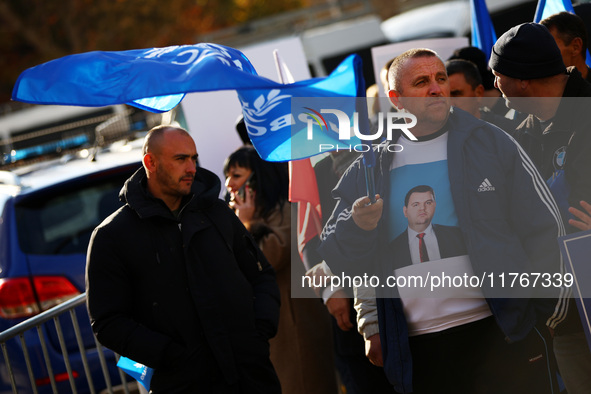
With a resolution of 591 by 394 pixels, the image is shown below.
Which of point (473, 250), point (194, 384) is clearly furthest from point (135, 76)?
point (473, 250)

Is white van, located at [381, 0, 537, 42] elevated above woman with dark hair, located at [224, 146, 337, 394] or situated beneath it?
elevated above

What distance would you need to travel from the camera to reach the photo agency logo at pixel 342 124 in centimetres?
344

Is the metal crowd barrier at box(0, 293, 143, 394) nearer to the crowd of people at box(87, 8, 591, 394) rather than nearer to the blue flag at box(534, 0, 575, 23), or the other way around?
the crowd of people at box(87, 8, 591, 394)

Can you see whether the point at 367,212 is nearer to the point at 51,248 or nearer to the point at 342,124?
the point at 342,124

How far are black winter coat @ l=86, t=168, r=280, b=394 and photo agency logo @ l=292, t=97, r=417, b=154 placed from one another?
58cm

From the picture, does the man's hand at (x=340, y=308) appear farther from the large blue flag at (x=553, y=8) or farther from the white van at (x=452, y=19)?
the white van at (x=452, y=19)

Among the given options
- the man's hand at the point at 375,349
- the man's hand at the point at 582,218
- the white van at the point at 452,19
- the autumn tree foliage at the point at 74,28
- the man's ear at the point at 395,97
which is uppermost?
the autumn tree foliage at the point at 74,28

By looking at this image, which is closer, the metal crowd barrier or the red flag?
the metal crowd barrier

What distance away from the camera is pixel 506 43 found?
3438mm

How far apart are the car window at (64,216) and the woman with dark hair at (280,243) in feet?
3.95

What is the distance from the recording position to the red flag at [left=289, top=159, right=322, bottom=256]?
13.6 ft

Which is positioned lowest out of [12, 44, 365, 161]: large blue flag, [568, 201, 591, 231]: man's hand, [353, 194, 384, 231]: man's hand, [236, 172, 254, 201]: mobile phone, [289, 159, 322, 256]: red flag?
[568, 201, 591, 231]: man's hand

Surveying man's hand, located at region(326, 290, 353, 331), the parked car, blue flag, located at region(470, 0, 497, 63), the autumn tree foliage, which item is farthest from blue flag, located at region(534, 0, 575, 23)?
the autumn tree foliage

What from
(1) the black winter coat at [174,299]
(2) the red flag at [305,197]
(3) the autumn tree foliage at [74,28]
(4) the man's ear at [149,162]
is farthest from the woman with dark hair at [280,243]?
(3) the autumn tree foliage at [74,28]
